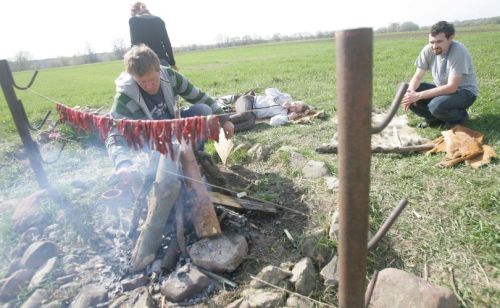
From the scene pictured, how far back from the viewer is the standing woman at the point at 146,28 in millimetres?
4926

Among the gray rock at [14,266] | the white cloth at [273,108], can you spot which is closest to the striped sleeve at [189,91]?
the white cloth at [273,108]

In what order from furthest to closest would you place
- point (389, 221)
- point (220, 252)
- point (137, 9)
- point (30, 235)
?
point (137, 9) → point (30, 235) → point (220, 252) → point (389, 221)

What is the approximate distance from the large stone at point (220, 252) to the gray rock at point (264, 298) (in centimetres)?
28

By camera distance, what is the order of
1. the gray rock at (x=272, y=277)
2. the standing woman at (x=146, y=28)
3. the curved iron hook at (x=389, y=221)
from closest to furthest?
the curved iron hook at (x=389, y=221) → the gray rock at (x=272, y=277) → the standing woman at (x=146, y=28)

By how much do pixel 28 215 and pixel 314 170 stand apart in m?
2.92

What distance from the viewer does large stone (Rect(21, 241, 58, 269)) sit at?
2.81m

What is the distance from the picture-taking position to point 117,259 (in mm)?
2803

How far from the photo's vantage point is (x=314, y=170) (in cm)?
363

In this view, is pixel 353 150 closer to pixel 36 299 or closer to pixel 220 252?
pixel 220 252

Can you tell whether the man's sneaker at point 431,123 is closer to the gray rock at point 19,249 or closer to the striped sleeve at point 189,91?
the striped sleeve at point 189,91

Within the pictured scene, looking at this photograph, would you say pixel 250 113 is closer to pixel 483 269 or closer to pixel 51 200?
pixel 51 200

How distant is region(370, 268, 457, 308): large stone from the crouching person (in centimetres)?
166

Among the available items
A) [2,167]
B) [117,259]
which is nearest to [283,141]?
[117,259]

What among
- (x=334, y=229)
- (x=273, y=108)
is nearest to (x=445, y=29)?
(x=273, y=108)
